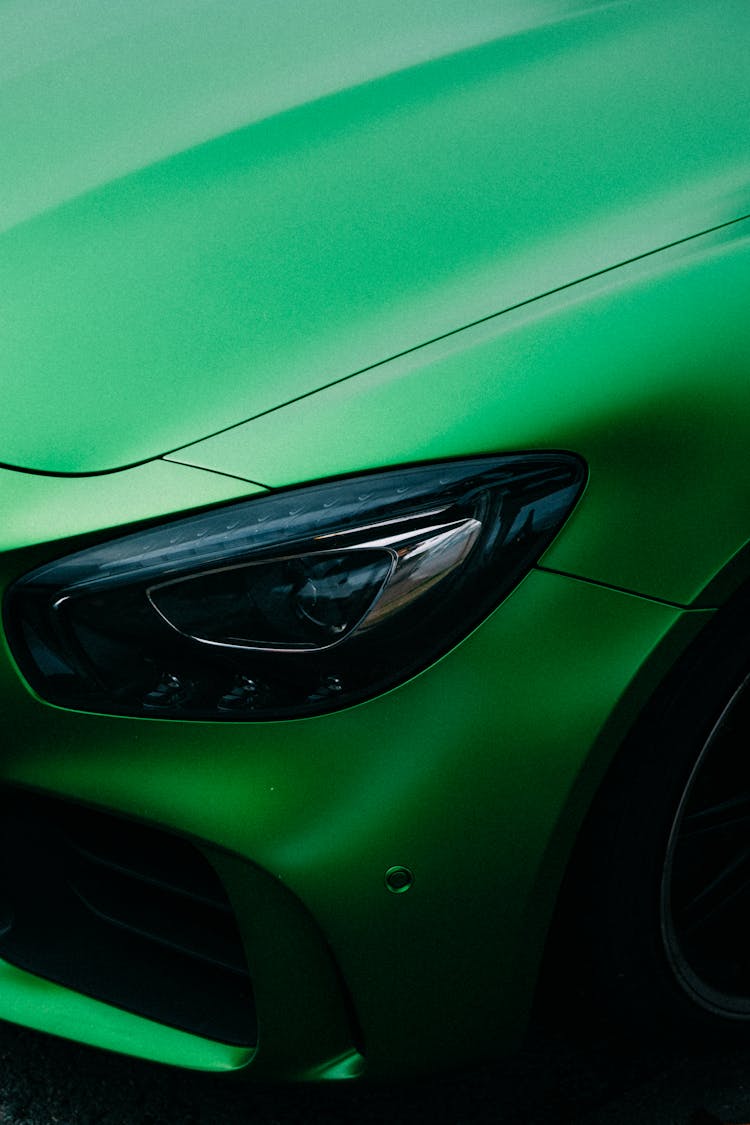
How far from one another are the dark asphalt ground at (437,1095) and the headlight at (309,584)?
2.03 ft

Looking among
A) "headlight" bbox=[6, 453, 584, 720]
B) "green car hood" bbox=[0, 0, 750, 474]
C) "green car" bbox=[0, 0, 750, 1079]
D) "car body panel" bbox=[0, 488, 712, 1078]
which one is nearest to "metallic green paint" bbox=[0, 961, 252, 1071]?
"green car" bbox=[0, 0, 750, 1079]

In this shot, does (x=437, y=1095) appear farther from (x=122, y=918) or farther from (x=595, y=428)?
(x=595, y=428)

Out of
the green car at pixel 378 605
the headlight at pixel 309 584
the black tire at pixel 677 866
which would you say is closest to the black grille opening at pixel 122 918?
the green car at pixel 378 605

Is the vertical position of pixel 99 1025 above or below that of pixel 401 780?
below

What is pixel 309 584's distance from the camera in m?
1.32

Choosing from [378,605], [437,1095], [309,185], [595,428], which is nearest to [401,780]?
[378,605]

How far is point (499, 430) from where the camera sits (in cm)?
132

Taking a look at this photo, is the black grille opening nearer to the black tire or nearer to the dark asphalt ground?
the dark asphalt ground

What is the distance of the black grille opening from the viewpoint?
4.74ft

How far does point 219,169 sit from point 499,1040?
112 centimetres

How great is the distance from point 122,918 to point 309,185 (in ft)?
3.00

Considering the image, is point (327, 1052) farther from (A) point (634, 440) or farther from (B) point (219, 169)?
(B) point (219, 169)

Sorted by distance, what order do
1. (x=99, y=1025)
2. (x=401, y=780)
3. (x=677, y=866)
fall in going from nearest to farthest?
(x=401, y=780)
(x=99, y=1025)
(x=677, y=866)

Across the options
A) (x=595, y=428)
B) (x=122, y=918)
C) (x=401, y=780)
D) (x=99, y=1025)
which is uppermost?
(x=595, y=428)
